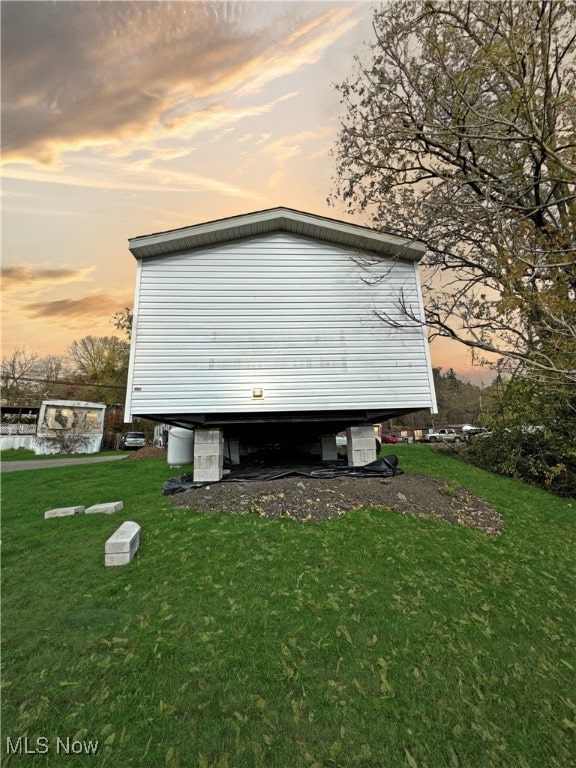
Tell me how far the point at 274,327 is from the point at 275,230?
2.69 m

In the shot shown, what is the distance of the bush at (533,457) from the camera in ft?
35.8

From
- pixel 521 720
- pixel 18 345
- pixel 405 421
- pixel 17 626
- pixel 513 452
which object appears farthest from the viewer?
pixel 405 421

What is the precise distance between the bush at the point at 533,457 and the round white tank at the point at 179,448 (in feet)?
38.7

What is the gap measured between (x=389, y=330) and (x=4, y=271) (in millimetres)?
15371

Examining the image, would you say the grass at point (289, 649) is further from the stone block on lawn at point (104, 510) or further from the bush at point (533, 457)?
the bush at point (533, 457)

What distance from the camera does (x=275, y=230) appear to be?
29.8ft

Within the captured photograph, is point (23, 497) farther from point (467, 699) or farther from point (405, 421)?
point (405, 421)

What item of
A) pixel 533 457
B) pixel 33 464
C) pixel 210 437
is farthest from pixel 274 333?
pixel 33 464

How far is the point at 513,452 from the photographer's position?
41.4 ft

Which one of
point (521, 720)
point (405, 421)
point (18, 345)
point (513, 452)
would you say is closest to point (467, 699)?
point (521, 720)

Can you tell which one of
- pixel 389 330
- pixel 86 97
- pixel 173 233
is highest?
pixel 86 97

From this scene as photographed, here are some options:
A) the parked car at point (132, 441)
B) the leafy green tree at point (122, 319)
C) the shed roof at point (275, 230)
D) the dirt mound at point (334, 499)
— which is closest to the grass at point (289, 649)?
the dirt mound at point (334, 499)

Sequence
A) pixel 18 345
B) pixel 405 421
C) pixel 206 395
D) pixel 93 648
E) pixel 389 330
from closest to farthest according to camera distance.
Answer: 1. pixel 93 648
2. pixel 206 395
3. pixel 389 330
4. pixel 18 345
5. pixel 405 421

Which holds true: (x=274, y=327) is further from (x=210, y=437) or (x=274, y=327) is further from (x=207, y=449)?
(x=207, y=449)
